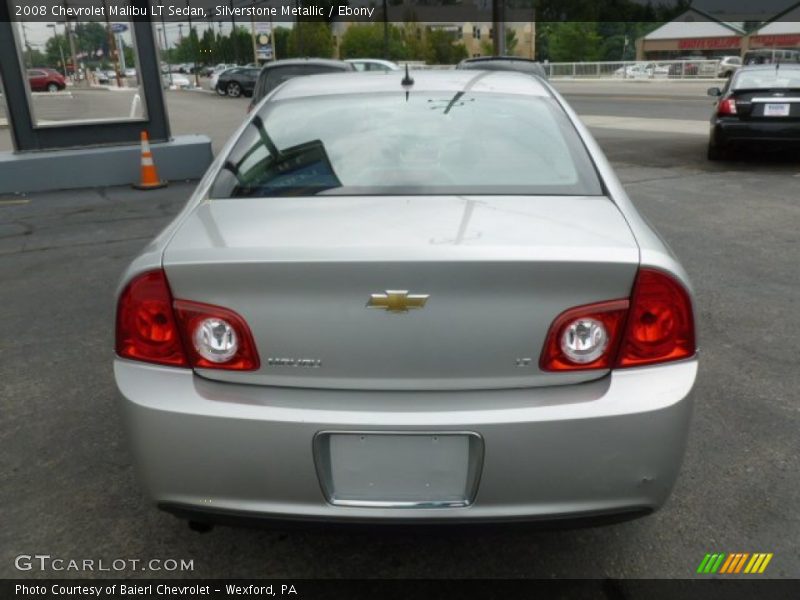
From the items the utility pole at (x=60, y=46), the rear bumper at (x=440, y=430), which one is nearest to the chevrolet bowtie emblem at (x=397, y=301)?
the rear bumper at (x=440, y=430)

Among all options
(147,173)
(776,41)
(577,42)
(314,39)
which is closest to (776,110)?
(147,173)

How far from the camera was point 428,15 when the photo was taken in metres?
104

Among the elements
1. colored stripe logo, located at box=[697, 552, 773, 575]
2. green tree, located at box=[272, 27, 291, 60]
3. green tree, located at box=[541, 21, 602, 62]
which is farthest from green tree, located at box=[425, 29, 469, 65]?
colored stripe logo, located at box=[697, 552, 773, 575]

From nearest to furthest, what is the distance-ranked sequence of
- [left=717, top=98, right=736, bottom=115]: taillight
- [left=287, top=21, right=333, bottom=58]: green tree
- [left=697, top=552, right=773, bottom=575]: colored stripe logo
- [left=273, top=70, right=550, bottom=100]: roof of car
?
[left=697, top=552, right=773, bottom=575]: colored stripe logo → [left=273, top=70, right=550, bottom=100]: roof of car → [left=717, top=98, right=736, bottom=115]: taillight → [left=287, top=21, right=333, bottom=58]: green tree

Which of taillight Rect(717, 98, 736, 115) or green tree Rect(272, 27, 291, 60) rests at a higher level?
green tree Rect(272, 27, 291, 60)

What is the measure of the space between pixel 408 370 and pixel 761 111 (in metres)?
10.5

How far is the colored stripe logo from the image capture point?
2355mm

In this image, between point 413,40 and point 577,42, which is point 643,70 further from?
point 577,42

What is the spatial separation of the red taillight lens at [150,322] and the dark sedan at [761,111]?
10.6m

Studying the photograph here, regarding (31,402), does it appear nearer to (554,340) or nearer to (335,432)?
(335,432)

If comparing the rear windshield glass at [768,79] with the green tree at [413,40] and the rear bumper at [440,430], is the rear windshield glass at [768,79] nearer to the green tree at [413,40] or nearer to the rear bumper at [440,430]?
the rear bumper at [440,430]

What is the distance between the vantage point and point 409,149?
2.66 m

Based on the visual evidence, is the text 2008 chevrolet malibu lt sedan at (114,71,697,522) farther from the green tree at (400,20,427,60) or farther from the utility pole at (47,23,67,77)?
the green tree at (400,20,427,60)

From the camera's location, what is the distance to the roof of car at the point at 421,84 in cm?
309
